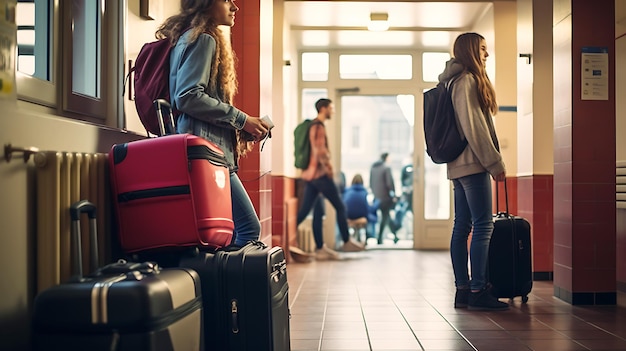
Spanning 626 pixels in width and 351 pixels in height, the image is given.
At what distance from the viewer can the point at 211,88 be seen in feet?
10.1

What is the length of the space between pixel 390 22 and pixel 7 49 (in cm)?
699

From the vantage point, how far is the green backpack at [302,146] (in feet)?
27.2

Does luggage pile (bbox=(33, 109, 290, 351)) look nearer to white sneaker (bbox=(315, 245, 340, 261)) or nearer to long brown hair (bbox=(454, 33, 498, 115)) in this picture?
long brown hair (bbox=(454, 33, 498, 115))

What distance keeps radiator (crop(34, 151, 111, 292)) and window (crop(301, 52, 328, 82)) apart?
7.61 m

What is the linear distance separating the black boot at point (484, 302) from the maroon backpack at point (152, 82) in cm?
230

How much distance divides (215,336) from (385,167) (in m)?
8.41

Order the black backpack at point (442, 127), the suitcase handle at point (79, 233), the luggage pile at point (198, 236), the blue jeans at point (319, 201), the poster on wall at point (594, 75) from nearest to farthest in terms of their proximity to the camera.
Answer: the suitcase handle at point (79, 233)
the luggage pile at point (198, 236)
the black backpack at point (442, 127)
the poster on wall at point (594, 75)
the blue jeans at point (319, 201)

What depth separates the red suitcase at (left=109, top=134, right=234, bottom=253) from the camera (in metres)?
2.65

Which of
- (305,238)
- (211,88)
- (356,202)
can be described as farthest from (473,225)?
(356,202)

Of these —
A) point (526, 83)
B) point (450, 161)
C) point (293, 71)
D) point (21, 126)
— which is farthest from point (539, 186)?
point (21, 126)

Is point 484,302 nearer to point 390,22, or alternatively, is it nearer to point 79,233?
point 79,233

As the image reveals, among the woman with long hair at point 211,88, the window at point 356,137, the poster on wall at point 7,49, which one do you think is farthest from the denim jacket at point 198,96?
the window at point 356,137

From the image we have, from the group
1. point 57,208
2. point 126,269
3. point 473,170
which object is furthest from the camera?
point 473,170

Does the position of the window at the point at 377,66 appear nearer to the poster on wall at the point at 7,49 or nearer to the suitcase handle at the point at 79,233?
the suitcase handle at the point at 79,233
